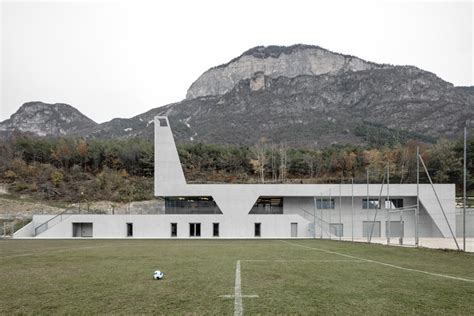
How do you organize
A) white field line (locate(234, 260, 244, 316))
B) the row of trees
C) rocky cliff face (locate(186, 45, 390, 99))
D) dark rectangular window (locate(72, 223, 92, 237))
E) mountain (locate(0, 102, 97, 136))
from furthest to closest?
rocky cliff face (locate(186, 45, 390, 99))
mountain (locate(0, 102, 97, 136))
the row of trees
dark rectangular window (locate(72, 223, 92, 237))
white field line (locate(234, 260, 244, 316))

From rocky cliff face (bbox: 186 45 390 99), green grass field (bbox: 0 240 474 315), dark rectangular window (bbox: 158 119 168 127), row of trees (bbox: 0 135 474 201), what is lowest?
green grass field (bbox: 0 240 474 315)

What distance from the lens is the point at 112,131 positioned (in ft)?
315

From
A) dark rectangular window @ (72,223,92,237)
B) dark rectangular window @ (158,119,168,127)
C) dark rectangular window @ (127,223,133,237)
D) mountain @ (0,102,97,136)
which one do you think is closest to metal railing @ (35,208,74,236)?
dark rectangular window @ (72,223,92,237)

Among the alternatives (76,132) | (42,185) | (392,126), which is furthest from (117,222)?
(76,132)

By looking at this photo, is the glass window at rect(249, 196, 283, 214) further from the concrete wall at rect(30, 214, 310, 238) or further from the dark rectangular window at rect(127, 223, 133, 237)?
the dark rectangular window at rect(127, 223, 133, 237)

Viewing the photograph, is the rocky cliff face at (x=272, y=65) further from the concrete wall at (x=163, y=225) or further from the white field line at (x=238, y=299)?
the white field line at (x=238, y=299)

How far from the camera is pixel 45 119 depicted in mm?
119000

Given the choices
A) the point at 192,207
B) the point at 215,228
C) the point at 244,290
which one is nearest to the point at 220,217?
the point at 215,228

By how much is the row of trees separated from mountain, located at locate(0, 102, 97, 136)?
134 ft

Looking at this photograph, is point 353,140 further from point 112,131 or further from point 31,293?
point 31,293

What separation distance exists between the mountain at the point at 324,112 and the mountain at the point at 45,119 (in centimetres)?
125

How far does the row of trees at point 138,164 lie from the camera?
61.6 metres

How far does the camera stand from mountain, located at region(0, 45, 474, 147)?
7588cm

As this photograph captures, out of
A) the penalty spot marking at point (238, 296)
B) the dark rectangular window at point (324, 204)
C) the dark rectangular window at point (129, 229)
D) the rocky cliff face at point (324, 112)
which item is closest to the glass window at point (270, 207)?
the dark rectangular window at point (324, 204)
